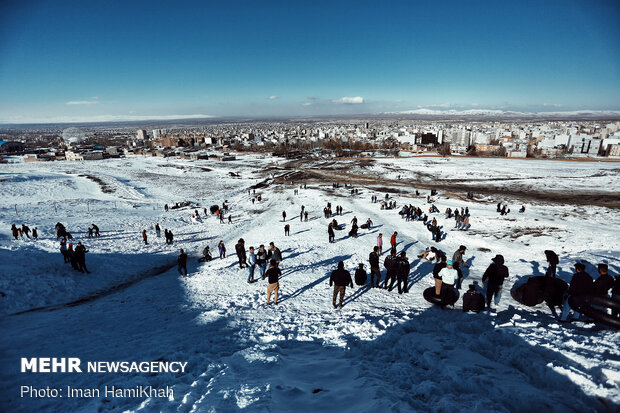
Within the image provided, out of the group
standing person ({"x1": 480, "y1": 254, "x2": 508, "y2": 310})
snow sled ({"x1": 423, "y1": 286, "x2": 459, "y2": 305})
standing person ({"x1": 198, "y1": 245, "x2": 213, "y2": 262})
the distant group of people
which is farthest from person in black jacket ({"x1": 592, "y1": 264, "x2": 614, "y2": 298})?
the distant group of people

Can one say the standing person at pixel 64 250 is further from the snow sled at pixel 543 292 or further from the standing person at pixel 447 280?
the snow sled at pixel 543 292

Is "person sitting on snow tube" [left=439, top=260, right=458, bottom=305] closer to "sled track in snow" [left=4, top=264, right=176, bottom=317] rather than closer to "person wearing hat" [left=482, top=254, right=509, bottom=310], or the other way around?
"person wearing hat" [left=482, top=254, right=509, bottom=310]

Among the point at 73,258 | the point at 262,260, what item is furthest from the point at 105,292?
the point at 262,260

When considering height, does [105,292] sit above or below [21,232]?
below

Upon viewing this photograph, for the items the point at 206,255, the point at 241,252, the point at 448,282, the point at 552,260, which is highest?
the point at 448,282

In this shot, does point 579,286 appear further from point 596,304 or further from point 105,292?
point 105,292

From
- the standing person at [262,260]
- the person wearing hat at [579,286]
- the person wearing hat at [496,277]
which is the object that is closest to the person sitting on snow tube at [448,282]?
the person wearing hat at [496,277]
